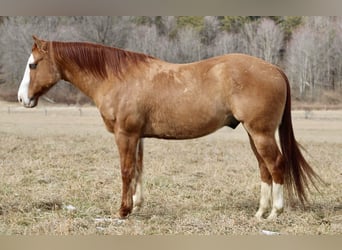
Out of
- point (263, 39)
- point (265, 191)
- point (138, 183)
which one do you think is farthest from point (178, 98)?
point (263, 39)

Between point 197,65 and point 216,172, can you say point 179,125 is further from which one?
point 216,172

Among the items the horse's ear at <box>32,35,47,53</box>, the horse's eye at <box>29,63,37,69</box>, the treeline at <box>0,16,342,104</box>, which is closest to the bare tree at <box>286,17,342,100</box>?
the treeline at <box>0,16,342,104</box>

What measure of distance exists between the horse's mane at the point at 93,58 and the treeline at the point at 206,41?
3.36 meters

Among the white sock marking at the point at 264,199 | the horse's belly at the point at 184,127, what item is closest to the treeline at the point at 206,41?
the horse's belly at the point at 184,127

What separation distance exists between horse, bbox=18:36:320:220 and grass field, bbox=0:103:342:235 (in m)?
0.43

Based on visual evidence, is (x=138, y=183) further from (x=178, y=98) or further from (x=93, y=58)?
(x=93, y=58)

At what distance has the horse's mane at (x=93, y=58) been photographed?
13.9 ft

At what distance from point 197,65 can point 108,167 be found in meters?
3.61

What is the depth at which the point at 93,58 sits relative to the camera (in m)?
4.27

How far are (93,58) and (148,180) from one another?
7.84 feet

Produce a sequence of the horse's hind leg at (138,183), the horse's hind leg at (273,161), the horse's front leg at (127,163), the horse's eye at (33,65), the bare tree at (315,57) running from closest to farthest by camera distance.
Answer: the horse's hind leg at (273,161) < the horse's front leg at (127,163) < the horse's eye at (33,65) < the horse's hind leg at (138,183) < the bare tree at (315,57)

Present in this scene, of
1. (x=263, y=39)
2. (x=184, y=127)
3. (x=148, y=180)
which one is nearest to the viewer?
(x=184, y=127)

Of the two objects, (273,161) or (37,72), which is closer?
(273,161)

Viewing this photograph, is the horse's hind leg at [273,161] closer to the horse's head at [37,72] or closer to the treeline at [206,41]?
the horse's head at [37,72]
